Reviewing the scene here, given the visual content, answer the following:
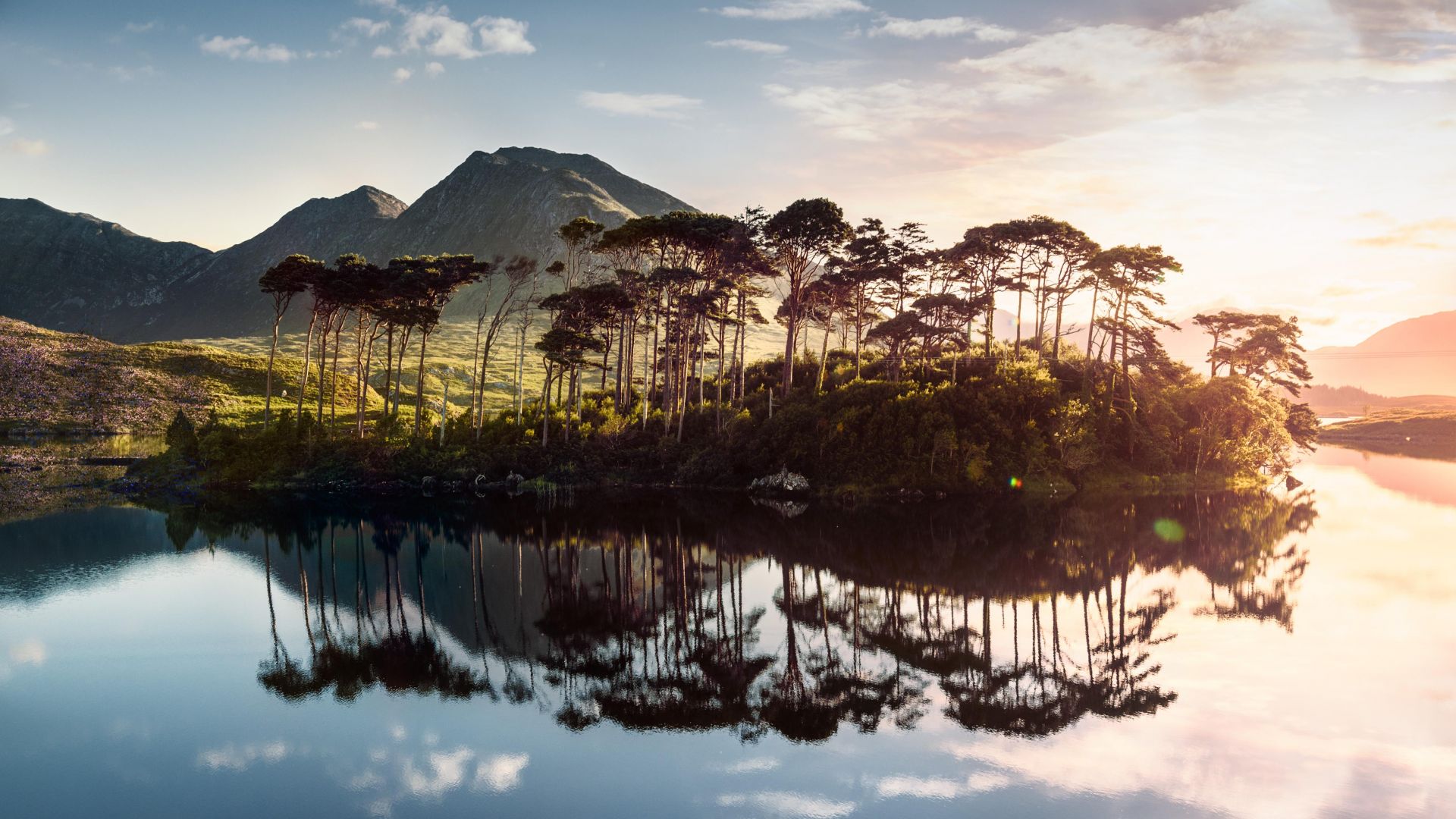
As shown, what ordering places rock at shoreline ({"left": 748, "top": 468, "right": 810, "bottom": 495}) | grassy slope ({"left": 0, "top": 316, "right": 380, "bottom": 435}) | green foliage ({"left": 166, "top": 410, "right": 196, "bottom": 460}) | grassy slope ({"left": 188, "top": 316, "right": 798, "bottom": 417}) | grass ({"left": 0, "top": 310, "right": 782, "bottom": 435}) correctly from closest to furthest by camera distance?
rock at shoreline ({"left": 748, "top": 468, "right": 810, "bottom": 495}) → green foliage ({"left": 166, "top": 410, "right": 196, "bottom": 460}) → grass ({"left": 0, "top": 310, "right": 782, "bottom": 435}) → grassy slope ({"left": 0, "top": 316, "right": 380, "bottom": 435}) → grassy slope ({"left": 188, "top": 316, "right": 798, "bottom": 417})

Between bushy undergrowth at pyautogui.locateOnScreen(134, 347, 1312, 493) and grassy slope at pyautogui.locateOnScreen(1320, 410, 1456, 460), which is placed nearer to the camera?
bushy undergrowth at pyautogui.locateOnScreen(134, 347, 1312, 493)

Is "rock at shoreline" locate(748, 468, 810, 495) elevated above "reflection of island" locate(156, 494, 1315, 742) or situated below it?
above

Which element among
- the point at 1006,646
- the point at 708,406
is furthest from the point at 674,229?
the point at 1006,646

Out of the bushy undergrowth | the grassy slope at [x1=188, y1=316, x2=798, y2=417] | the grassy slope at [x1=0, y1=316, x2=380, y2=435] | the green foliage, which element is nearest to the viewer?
the bushy undergrowth

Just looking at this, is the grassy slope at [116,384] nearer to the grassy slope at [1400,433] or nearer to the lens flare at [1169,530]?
the lens flare at [1169,530]

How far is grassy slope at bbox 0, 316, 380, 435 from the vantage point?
266 ft

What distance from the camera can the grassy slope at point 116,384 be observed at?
8094 centimetres

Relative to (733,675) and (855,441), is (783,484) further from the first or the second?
(733,675)

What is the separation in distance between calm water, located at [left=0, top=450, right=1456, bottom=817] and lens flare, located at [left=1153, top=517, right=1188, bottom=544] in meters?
0.55

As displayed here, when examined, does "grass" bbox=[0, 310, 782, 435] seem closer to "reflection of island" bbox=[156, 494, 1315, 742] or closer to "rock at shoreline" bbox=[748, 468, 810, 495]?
"rock at shoreline" bbox=[748, 468, 810, 495]

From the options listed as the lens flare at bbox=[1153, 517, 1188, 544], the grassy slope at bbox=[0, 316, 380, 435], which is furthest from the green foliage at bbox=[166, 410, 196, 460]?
the lens flare at bbox=[1153, 517, 1188, 544]

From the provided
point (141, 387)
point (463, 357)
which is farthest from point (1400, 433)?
point (141, 387)

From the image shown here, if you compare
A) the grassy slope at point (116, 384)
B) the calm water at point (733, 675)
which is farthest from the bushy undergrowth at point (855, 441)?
the grassy slope at point (116, 384)

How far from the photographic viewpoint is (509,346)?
166 m
